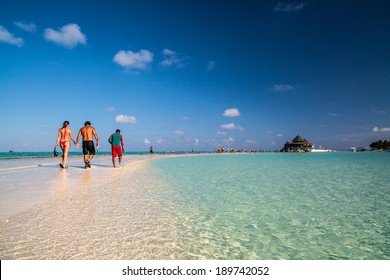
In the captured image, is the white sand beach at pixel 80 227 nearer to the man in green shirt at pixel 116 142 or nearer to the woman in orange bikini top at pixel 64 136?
the woman in orange bikini top at pixel 64 136

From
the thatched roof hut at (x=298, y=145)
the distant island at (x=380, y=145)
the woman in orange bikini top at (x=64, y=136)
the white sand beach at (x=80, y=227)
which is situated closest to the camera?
the white sand beach at (x=80, y=227)

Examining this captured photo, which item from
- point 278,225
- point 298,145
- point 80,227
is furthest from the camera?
point 298,145

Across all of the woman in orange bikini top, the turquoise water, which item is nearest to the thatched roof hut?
the woman in orange bikini top

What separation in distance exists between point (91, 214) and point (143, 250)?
5.87 ft

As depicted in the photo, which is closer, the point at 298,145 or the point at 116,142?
the point at 116,142

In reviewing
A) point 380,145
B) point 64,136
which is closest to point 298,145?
point 380,145

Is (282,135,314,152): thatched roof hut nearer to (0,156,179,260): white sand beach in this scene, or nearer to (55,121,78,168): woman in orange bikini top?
(55,121,78,168): woman in orange bikini top

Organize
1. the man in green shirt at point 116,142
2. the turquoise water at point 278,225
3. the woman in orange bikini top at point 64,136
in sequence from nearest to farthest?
1. the turquoise water at point 278,225
2. the woman in orange bikini top at point 64,136
3. the man in green shirt at point 116,142

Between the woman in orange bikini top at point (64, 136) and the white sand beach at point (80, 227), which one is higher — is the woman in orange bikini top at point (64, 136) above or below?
above

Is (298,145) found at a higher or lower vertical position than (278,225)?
higher

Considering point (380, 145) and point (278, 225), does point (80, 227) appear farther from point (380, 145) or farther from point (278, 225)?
point (380, 145)

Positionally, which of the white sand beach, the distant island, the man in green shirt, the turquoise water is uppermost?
the distant island

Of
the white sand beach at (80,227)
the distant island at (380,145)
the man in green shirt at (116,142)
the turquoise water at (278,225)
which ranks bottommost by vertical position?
the turquoise water at (278,225)

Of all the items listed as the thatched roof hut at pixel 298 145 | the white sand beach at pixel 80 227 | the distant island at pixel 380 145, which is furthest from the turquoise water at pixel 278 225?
the distant island at pixel 380 145
